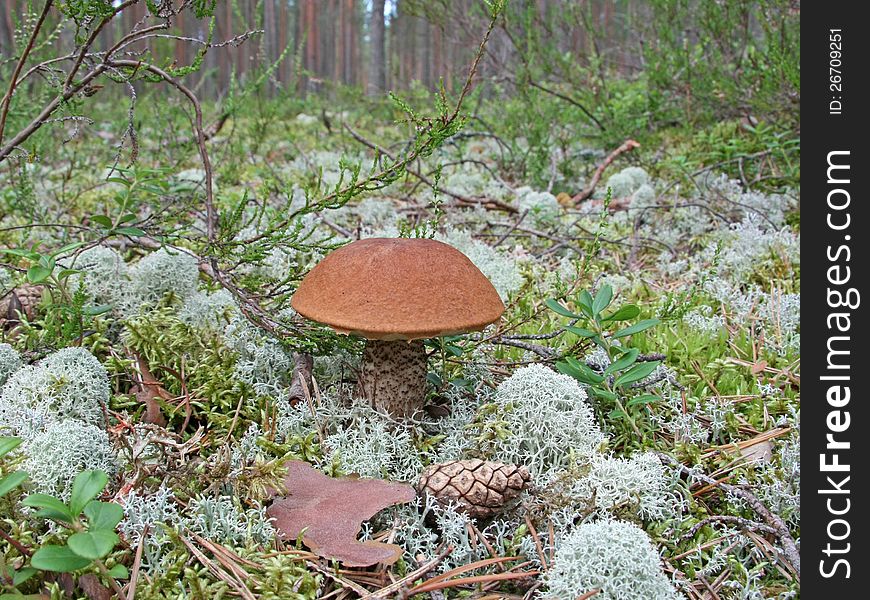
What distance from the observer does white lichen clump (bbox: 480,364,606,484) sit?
1.76 meters

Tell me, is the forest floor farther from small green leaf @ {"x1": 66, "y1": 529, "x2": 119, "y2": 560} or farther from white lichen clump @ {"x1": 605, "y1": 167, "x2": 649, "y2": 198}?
white lichen clump @ {"x1": 605, "y1": 167, "x2": 649, "y2": 198}

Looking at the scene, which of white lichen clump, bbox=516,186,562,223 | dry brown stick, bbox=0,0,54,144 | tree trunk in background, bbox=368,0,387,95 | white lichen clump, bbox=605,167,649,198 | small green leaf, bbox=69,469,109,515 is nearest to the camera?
small green leaf, bbox=69,469,109,515

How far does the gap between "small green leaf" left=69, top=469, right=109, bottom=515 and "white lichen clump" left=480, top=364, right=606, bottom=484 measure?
991 millimetres

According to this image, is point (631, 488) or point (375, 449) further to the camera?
point (375, 449)

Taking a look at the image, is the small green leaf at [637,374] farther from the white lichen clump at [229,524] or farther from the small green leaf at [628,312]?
the white lichen clump at [229,524]

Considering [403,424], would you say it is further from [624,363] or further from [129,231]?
[129,231]

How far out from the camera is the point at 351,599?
138 centimetres

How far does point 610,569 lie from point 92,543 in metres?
1.01

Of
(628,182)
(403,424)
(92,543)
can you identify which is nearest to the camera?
(92,543)

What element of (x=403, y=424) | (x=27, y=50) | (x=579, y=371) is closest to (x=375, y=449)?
(x=403, y=424)

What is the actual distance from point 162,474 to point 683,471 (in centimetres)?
→ 144

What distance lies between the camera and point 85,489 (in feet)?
3.88
